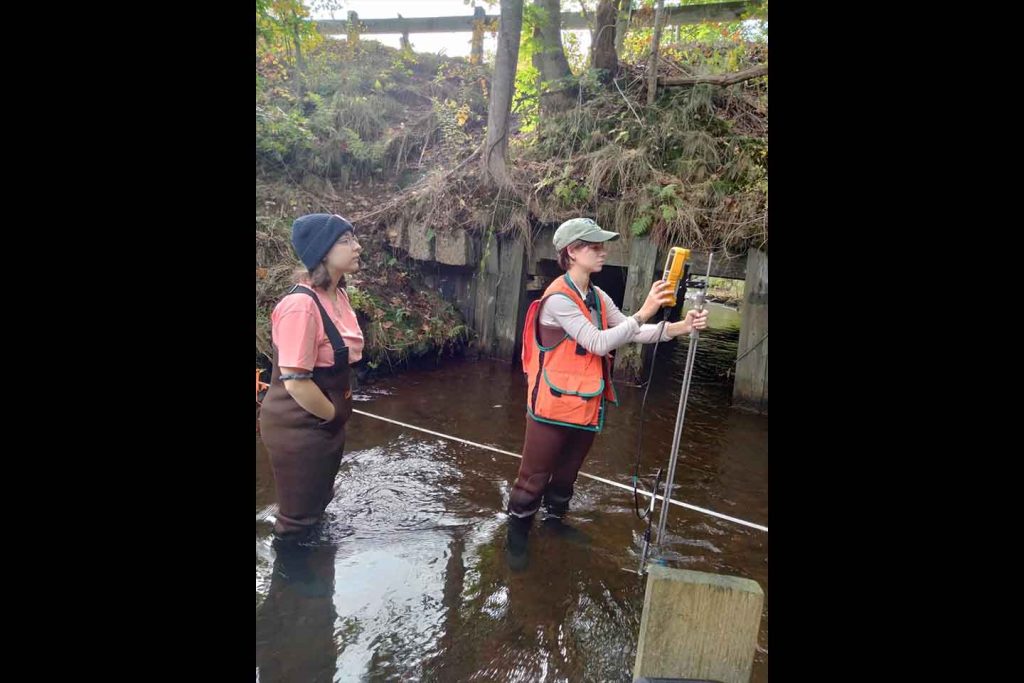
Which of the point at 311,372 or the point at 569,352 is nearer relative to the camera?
the point at 311,372

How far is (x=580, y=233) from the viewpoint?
295 cm

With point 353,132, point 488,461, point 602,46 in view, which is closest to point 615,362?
point 488,461

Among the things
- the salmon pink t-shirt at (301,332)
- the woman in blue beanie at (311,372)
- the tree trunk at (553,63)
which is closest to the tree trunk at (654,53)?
the tree trunk at (553,63)

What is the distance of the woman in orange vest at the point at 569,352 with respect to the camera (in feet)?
9.45

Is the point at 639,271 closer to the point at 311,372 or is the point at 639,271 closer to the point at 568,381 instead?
the point at 568,381

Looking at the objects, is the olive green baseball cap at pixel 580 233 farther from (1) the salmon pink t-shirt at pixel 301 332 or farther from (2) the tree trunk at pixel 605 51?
(2) the tree trunk at pixel 605 51

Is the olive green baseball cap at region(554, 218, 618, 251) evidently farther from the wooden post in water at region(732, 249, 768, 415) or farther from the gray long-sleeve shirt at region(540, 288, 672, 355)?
the wooden post in water at region(732, 249, 768, 415)

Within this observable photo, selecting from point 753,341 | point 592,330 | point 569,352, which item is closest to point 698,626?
point 592,330

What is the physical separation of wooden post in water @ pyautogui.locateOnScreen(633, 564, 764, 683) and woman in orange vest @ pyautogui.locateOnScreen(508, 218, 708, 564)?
1.63m

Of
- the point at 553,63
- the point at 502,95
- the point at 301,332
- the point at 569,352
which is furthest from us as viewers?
the point at 553,63

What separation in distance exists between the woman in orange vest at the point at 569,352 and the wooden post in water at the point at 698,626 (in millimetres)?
1626

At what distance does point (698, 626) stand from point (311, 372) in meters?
1.92

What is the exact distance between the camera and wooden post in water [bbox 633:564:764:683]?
125 centimetres

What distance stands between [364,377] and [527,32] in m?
6.64
